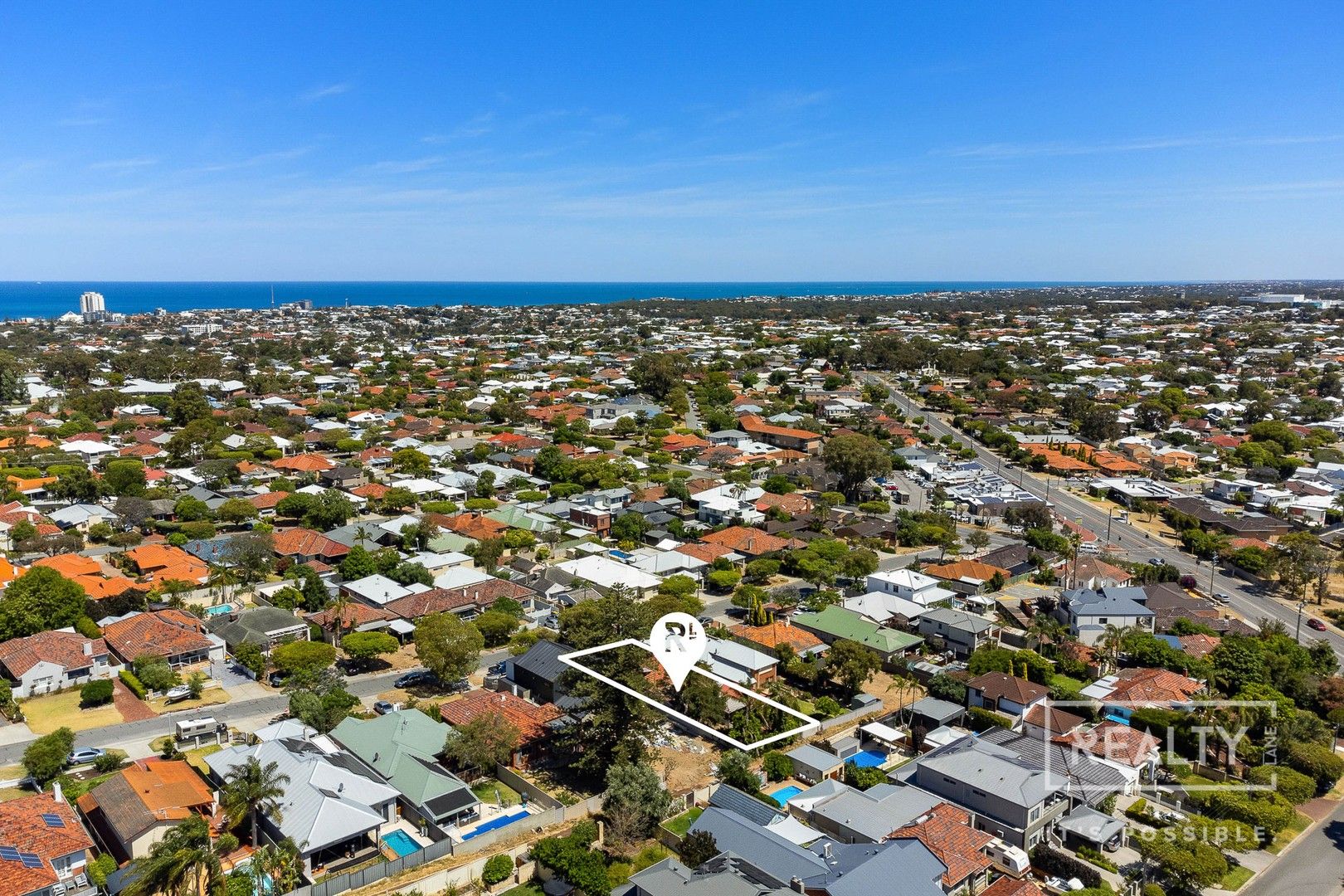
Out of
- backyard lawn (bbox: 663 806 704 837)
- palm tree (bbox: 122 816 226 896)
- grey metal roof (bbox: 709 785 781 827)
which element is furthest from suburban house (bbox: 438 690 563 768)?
palm tree (bbox: 122 816 226 896)

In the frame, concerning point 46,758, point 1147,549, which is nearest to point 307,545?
point 46,758

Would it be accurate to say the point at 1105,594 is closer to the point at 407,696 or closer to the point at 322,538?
the point at 407,696

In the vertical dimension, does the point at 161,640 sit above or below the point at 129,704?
above

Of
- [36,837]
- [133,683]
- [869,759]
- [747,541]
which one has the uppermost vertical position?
[36,837]

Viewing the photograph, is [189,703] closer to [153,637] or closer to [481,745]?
[153,637]

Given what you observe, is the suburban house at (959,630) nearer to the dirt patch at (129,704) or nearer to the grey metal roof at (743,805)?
the grey metal roof at (743,805)

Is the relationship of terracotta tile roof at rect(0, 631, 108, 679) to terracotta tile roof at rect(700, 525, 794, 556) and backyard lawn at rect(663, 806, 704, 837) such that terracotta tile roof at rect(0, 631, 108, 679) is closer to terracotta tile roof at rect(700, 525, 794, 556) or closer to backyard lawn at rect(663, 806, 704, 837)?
backyard lawn at rect(663, 806, 704, 837)
